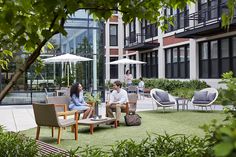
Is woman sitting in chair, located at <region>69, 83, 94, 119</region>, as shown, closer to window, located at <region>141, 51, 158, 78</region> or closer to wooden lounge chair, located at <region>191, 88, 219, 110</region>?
wooden lounge chair, located at <region>191, 88, 219, 110</region>

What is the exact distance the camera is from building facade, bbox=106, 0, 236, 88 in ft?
70.8

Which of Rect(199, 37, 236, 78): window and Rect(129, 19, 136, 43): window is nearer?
Rect(199, 37, 236, 78): window

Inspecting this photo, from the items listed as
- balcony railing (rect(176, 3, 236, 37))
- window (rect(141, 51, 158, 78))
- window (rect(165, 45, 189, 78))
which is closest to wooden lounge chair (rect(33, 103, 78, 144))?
balcony railing (rect(176, 3, 236, 37))

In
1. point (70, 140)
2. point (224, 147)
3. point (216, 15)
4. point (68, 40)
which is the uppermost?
point (216, 15)

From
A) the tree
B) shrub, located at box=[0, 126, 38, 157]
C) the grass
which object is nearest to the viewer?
the tree

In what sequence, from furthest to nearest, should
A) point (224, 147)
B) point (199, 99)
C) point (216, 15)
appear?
1. point (216, 15)
2. point (199, 99)
3. point (224, 147)

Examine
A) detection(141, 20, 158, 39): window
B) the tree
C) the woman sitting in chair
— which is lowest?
the woman sitting in chair

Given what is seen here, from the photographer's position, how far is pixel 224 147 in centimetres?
90

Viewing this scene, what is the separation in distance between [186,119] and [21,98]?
1001 cm

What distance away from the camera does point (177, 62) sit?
2841cm

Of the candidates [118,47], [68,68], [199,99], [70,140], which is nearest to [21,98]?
[68,68]

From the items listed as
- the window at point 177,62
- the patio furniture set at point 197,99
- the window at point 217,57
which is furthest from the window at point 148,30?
the patio furniture set at point 197,99

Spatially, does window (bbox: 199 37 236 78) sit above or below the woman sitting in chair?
above

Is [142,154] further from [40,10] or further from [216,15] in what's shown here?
[216,15]
